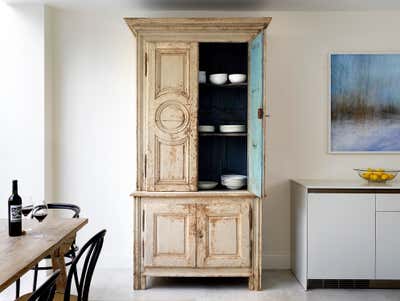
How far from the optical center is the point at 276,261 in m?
4.28

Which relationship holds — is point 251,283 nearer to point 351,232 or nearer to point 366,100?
point 351,232

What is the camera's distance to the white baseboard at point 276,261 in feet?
14.0

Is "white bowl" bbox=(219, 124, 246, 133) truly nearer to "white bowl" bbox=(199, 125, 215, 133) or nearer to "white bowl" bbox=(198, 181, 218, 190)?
"white bowl" bbox=(199, 125, 215, 133)

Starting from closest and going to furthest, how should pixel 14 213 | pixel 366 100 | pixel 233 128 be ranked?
pixel 14 213, pixel 233 128, pixel 366 100

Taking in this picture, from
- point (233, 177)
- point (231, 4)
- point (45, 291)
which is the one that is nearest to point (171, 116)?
point (233, 177)

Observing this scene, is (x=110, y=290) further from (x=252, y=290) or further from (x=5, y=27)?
(x=5, y=27)

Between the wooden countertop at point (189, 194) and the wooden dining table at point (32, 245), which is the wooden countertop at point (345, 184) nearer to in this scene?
the wooden countertop at point (189, 194)

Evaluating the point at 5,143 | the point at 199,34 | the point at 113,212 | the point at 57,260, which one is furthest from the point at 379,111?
the point at 5,143

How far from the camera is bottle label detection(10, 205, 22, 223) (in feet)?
7.93

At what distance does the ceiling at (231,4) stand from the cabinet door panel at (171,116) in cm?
58

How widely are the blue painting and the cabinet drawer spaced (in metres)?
0.67

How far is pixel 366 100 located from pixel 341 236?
1.38m

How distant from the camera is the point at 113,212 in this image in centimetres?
429

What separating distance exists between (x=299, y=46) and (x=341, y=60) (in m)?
0.43
